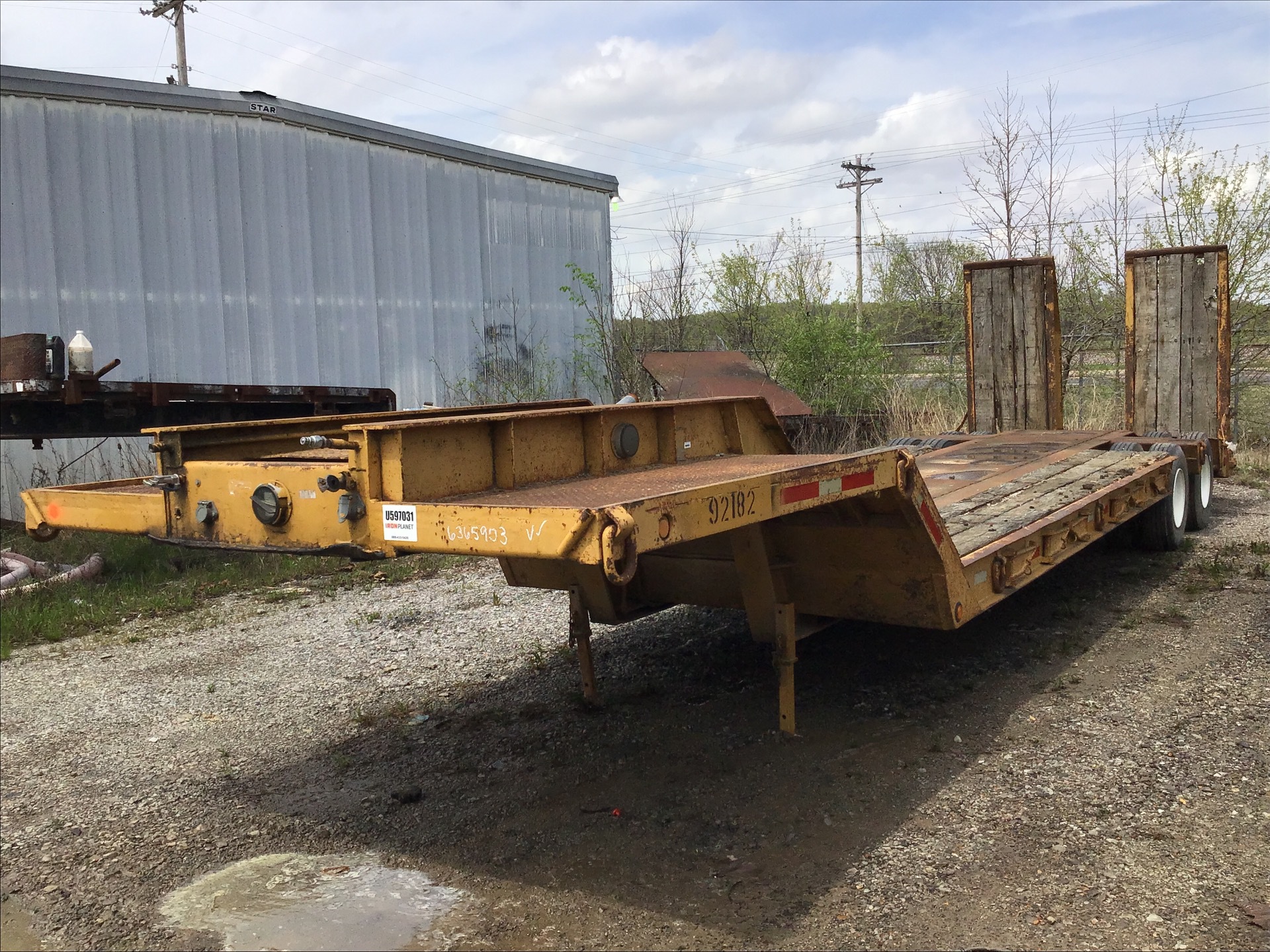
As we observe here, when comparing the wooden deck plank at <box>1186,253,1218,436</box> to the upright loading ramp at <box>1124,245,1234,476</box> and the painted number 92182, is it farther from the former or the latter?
the painted number 92182

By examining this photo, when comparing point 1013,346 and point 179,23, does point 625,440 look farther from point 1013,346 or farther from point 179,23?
point 179,23

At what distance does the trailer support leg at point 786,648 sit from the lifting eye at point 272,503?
1.97 m

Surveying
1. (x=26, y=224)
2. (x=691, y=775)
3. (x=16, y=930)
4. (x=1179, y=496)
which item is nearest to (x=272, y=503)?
(x=16, y=930)

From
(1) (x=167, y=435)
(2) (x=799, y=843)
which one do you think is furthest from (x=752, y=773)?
(1) (x=167, y=435)

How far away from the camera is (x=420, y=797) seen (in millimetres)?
4062

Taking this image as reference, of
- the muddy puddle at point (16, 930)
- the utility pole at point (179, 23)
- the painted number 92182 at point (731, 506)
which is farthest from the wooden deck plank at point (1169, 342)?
the utility pole at point (179, 23)

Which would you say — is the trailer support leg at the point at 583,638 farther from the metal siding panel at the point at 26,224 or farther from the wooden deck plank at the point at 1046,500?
the metal siding panel at the point at 26,224

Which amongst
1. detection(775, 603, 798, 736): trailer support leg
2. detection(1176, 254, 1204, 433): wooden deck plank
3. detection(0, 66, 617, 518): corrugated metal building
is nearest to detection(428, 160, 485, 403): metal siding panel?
detection(0, 66, 617, 518): corrugated metal building

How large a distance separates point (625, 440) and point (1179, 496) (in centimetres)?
536

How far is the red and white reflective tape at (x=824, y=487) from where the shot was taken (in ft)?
10.7

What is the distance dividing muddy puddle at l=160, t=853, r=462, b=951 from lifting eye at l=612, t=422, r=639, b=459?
5.16 feet

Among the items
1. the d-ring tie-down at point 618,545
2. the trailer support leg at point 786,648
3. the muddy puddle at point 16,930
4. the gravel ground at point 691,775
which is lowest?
the muddy puddle at point 16,930

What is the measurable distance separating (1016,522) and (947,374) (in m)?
10.2

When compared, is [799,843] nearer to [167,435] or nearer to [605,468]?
[605,468]
